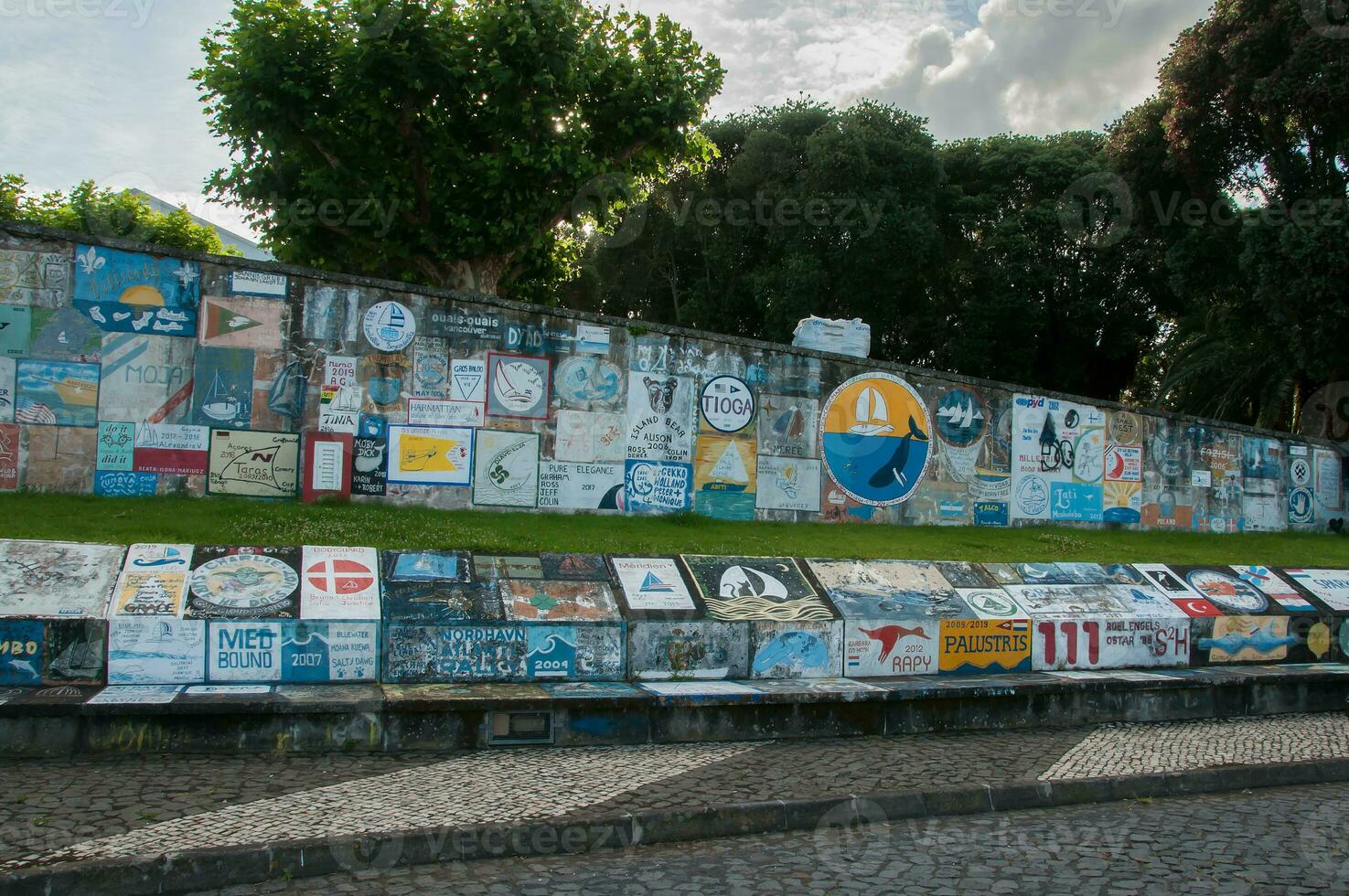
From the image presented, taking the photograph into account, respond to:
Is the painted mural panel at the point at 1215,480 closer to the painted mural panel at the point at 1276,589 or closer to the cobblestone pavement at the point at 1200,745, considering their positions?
the painted mural panel at the point at 1276,589

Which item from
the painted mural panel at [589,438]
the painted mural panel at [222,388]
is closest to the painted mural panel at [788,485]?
the painted mural panel at [589,438]

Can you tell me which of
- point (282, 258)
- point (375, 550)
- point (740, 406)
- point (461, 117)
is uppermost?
point (461, 117)

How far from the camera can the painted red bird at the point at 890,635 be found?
25.0ft

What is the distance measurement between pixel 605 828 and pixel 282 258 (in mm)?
14977

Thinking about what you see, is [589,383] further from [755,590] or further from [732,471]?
[755,590]

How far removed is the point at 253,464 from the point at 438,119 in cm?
873

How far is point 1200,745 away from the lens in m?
6.94

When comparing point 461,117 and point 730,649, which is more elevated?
point 461,117

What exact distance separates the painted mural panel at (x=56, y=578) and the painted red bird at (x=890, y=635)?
5060 millimetres

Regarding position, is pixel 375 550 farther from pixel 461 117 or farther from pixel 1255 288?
pixel 1255 288

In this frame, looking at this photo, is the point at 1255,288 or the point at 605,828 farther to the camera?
the point at 1255,288

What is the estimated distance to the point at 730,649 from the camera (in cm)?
728

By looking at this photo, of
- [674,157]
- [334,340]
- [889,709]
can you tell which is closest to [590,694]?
[889,709]

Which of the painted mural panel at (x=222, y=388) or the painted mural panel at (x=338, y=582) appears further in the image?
the painted mural panel at (x=222, y=388)
